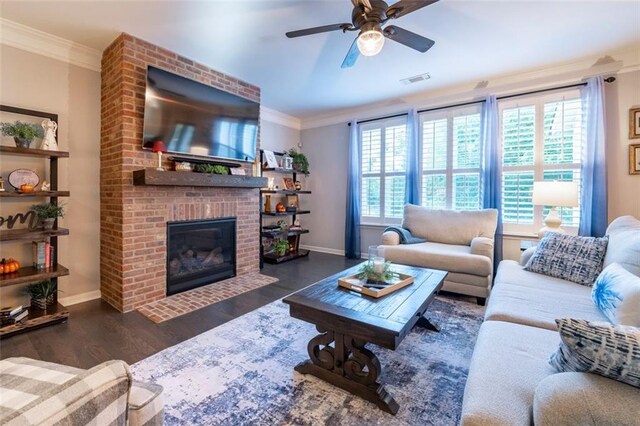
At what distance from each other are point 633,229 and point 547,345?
1.66m

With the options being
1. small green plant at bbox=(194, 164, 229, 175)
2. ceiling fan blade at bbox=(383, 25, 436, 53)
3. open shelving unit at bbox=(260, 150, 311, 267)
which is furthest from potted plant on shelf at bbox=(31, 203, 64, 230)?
ceiling fan blade at bbox=(383, 25, 436, 53)

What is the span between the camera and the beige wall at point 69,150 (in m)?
2.53

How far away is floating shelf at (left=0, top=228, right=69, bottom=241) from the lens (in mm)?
2263

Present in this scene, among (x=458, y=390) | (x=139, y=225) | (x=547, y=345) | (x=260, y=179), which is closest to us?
(x=547, y=345)

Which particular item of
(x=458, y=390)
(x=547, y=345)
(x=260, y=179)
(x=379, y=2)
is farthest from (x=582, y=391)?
(x=260, y=179)

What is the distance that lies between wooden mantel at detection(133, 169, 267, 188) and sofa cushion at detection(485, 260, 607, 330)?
2.87 metres

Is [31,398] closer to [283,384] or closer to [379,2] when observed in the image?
[283,384]

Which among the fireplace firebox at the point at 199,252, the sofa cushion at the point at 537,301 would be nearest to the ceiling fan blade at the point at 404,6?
the sofa cushion at the point at 537,301

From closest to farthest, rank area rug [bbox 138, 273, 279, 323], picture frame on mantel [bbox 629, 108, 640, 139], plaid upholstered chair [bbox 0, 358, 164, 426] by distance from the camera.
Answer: plaid upholstered chair [bbox 0, 358, 164, 426] → area rug [bbox 138, 273, 279, 323] → picture frame on mantel [bbox 629, 108, 640, 139]

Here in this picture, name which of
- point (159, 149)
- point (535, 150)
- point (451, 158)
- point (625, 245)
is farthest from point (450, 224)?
point (159, 149)

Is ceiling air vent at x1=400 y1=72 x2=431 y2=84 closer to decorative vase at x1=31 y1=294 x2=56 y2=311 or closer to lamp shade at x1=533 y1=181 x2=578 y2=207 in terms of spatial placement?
lamp shade at x1=533 y1=181 x2=578 y2=207

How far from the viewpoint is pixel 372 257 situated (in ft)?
6.82

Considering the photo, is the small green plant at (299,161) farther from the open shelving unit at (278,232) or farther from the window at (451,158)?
the window at (451,158)

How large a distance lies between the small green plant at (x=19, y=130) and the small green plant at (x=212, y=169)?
1.32m
